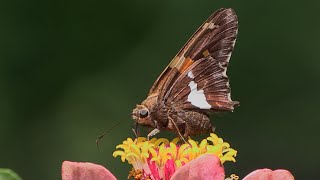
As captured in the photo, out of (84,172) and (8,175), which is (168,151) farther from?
(8,175)

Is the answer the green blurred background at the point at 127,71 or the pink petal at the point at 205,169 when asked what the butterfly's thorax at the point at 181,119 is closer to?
the pink petal at the point at 205,169

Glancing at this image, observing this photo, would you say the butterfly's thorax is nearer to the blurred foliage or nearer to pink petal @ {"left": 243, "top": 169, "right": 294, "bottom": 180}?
pink petal @ {"left": 243, "top": 169, "right": 294, "bottom": 180}

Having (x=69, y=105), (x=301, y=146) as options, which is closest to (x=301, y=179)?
(x=301, y=146)

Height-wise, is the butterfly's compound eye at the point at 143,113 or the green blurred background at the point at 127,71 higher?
the green blurred background at the point at 127,71

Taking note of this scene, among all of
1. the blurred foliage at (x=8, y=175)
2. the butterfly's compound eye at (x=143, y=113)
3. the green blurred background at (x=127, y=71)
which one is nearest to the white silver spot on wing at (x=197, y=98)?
the butterfly's compound eye at (x=143, y=113)

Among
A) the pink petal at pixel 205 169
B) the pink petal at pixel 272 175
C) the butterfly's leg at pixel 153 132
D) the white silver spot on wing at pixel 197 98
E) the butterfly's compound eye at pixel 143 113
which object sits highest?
the butterfly's compound eye at pixel 143 113

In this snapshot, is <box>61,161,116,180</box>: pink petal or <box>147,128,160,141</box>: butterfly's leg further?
<box>147,128,160,141</box>: butterfly's leg

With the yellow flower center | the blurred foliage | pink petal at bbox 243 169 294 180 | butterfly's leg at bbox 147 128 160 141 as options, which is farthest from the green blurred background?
the blurred foliage
